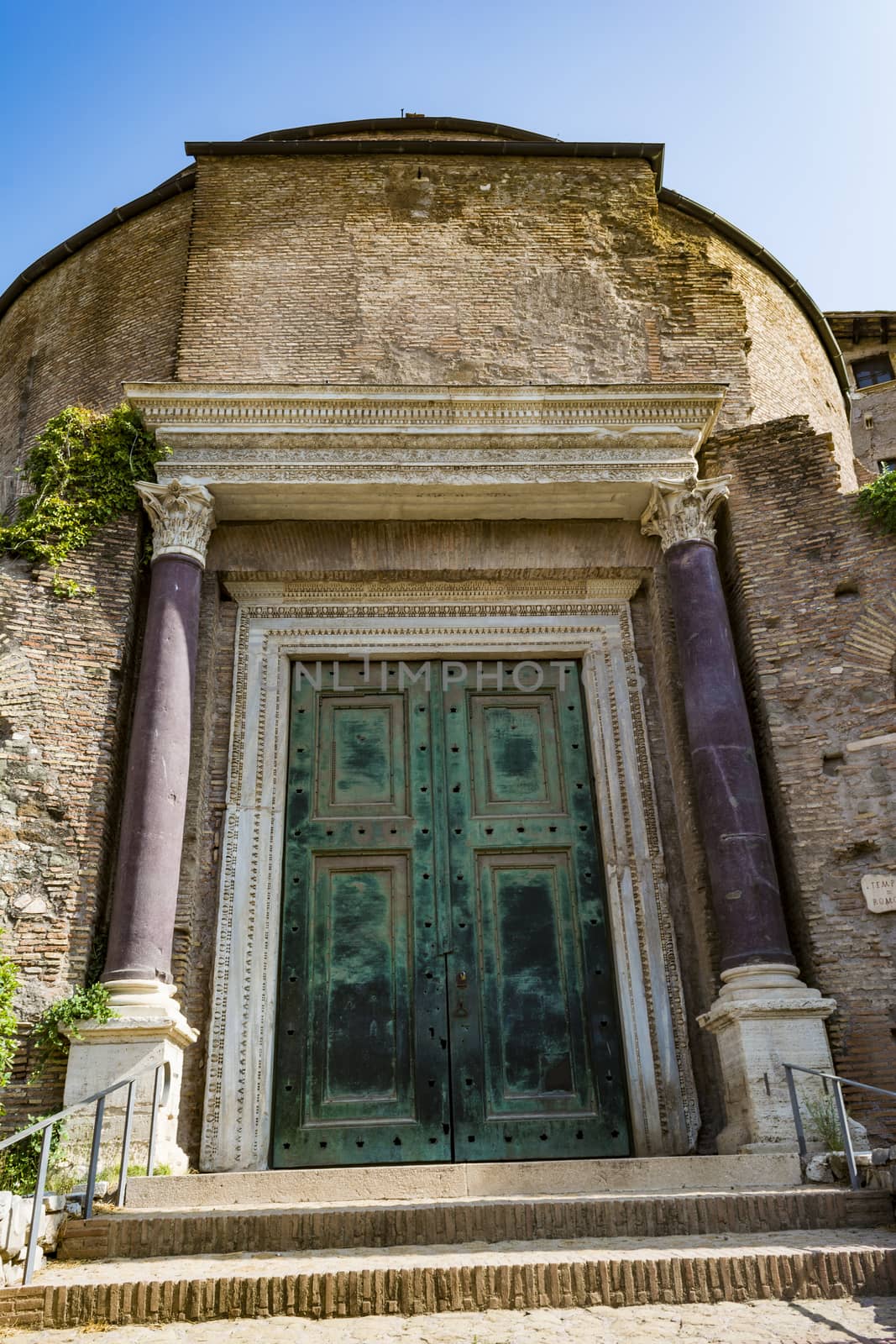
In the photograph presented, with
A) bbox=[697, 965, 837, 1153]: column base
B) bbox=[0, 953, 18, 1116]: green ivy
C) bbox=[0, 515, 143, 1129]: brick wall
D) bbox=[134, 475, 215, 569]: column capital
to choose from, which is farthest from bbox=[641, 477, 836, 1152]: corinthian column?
bbox=[0, 953, 18, 1116]: green ivy

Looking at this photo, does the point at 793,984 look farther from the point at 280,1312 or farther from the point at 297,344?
the point at 297,344

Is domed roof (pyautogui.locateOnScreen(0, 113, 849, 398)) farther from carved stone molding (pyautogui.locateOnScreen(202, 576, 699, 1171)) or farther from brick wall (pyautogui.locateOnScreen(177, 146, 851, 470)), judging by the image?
carved stone molding (pyautogui.locateOnScreen(202, 576, 699, 1171))

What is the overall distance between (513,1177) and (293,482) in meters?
5.04

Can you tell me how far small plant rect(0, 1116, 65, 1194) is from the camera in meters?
5.99

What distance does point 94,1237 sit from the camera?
16.2ft

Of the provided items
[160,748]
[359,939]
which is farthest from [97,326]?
[359,939]

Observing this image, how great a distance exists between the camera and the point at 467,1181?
5.79 metres

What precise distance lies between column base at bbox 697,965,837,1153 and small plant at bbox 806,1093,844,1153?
33mm

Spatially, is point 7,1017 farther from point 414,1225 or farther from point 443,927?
point 443,927

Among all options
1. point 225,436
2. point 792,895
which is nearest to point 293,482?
point 225,436

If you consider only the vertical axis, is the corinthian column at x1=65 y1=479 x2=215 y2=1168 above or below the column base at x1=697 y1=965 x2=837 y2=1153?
above

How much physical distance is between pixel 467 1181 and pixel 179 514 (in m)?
4.98

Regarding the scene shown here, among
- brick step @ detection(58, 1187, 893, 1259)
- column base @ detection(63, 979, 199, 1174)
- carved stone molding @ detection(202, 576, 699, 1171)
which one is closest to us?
brick step @ detection(58, 1187, 893, 1259)

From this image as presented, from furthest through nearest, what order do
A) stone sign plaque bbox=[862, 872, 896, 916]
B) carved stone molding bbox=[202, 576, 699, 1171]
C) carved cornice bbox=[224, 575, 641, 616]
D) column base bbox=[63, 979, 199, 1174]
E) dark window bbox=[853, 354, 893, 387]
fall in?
dark window bbox=[853, 354, 893, 387]
carved cornice bbox=[224, 575, 641, 616]
carved stone molding bbox=[202, 576, 699, 1171]
stone sign plaque bbox=[862, 872, 896, 916]
column base bbox=[63, 979, 199, 1174]
